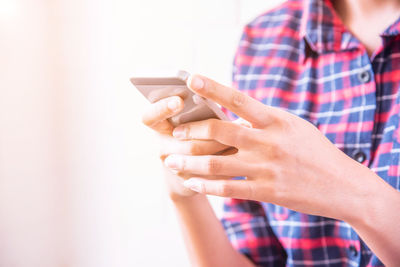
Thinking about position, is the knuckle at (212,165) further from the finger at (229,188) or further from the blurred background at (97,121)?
the blurred background at (97,121)

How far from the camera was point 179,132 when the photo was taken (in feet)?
1.52

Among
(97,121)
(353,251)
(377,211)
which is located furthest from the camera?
(97,121)

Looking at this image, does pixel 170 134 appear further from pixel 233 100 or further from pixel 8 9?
pixel 8 9

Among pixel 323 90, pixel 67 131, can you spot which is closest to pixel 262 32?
pixel 323 90

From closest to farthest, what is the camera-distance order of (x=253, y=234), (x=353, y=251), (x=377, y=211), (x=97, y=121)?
1. (x=377, y=211)
2. (x=353, y=251)
3. (x=253, y=234)
4. (x=97, y=121)

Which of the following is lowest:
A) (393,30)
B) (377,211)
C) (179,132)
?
(377,211)

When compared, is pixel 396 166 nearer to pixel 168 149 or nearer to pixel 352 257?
pixel 352 257

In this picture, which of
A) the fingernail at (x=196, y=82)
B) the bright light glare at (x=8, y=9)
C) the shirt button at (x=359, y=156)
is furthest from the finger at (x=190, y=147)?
the bright light glare at (x=8, y=9)

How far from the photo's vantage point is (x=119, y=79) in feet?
3.15

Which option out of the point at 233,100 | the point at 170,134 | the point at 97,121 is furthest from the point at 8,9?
the point at 233,100

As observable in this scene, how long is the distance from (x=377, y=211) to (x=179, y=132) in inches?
10.4

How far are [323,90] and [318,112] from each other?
0.04 metres

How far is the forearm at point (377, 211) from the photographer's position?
0.45 m

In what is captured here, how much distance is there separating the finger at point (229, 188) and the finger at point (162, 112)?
0.29ft
